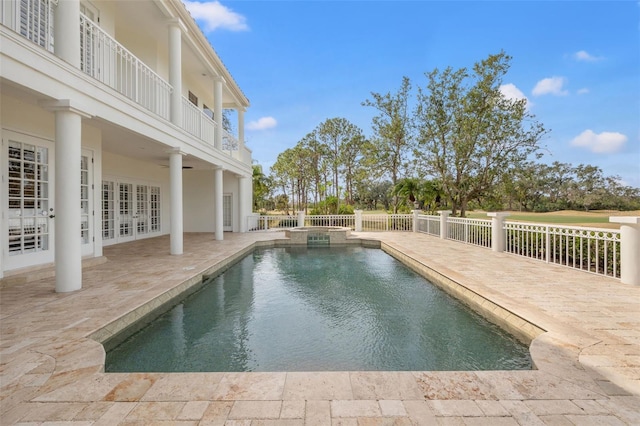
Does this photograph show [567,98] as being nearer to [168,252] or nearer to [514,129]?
[514,129]

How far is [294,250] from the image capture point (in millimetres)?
11234

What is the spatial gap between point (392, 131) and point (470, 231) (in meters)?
9.39

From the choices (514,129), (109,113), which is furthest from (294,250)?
(514,129)

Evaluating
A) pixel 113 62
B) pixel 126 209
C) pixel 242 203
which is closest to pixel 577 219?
pixel 242 203

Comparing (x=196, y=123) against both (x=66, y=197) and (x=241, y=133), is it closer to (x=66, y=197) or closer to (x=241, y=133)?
(x=241, y=133)

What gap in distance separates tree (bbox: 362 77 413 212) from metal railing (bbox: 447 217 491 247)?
290 inches

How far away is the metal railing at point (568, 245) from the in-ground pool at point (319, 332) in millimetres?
2902

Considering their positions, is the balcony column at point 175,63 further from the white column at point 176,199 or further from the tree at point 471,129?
the tree at point 471,129

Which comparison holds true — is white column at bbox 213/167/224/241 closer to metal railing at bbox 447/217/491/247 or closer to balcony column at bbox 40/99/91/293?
balcony column at bbox 40/99/91/293

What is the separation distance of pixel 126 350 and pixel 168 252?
5.48m

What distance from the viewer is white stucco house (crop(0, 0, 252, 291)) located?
4.39 m

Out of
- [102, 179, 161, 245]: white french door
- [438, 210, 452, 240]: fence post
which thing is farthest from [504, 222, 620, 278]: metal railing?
[102, 179, 161, 245]: white french door

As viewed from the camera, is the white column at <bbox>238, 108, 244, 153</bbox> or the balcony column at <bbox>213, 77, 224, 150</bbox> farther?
the white column at <bbox>238, 108, 244, 153</bbox>

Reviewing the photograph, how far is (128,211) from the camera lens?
10.8 m
